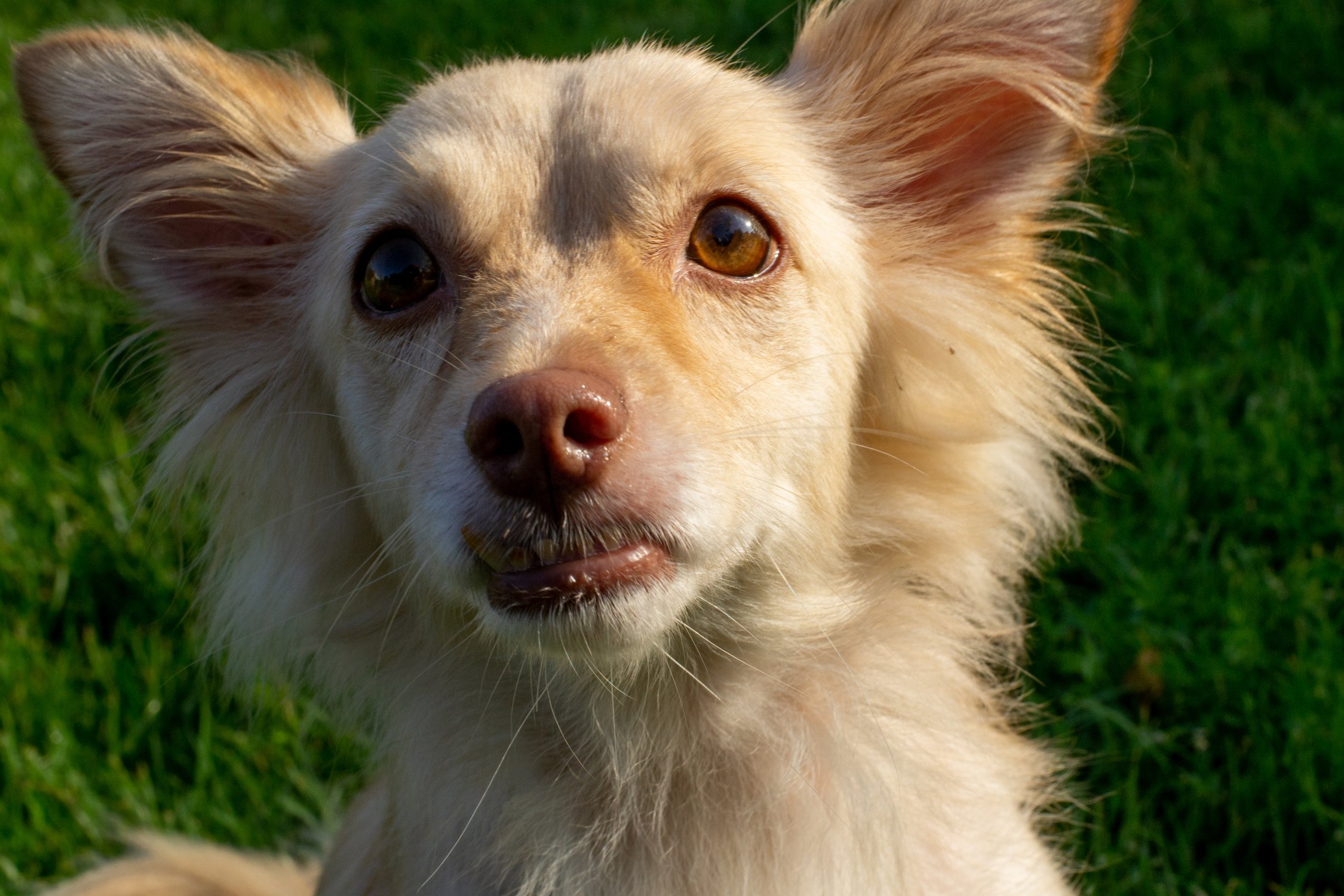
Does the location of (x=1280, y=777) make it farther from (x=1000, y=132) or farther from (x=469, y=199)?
(x=469, y=199)

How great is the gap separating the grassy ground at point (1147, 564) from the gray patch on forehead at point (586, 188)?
4.96 feet

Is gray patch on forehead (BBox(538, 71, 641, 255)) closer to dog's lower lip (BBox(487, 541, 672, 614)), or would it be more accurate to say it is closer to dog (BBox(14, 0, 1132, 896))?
dog (BBox(14, 0, 1132, 896))

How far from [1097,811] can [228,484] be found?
2700 millimetres

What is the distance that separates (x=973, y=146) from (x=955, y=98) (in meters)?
0.13

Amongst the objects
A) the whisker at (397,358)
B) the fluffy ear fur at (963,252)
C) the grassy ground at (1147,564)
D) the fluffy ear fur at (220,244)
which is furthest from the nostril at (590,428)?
the grassy ground at (1147,564)

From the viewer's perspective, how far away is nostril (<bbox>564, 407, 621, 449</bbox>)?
2129 millimetres

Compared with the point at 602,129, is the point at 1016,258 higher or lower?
lower

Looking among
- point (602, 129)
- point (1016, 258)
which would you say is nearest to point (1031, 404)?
point (1016, 258)

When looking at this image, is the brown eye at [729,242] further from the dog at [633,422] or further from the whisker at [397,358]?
the whisker at [397,358]

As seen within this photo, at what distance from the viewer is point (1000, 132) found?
311 cm

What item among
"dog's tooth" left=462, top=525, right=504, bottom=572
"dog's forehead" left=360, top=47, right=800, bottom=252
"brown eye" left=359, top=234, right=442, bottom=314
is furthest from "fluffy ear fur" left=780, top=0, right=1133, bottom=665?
"brown eye" left=359, top=234, right=442, bottom=314

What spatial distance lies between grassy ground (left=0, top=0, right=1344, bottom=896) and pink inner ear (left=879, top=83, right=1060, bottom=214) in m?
0.67

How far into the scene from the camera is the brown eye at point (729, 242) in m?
2.68

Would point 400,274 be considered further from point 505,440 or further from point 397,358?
point 505,440
